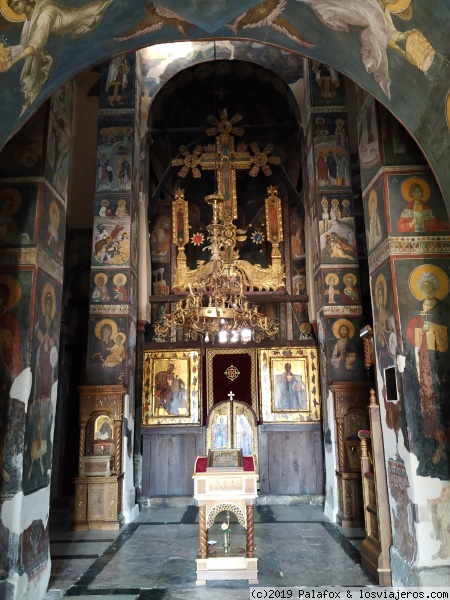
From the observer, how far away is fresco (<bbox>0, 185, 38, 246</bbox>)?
5875 mm

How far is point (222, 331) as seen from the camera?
7.88 metres

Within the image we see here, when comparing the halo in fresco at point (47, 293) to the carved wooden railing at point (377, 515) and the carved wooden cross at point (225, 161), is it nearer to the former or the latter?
the carved wooden railing at point (377, 515)

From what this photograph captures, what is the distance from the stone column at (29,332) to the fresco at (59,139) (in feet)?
0.04

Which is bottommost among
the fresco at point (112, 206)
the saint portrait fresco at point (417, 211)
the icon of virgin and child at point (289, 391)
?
the icon of virgin and child at point (289, 391)

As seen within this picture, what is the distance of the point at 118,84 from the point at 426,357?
9243mm

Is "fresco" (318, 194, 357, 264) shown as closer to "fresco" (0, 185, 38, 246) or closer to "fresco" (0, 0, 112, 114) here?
"fresco" (0, 185, 38, 246)

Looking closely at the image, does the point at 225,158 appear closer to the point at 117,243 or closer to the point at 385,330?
the point at 117,243

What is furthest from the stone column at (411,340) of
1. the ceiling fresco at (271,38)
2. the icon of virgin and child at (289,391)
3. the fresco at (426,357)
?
the icon of virgin and child at (289,391)

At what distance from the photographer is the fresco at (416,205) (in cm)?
577

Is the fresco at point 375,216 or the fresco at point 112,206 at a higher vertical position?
the fresco at point 112,206

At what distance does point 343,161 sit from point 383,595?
7947mm

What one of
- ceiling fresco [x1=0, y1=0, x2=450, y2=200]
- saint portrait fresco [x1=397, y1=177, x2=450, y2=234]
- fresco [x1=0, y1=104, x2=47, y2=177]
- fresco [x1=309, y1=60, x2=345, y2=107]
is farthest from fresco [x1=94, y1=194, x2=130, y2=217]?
saint portrait fresco [x1=397, y1=177, x2=450, y2=234]

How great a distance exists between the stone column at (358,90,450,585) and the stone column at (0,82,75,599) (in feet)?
13.4

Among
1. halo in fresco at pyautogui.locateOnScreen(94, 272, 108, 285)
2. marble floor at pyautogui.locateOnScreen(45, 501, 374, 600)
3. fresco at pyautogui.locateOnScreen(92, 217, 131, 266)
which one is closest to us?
marble floor at pyautogui.locateOnScreen(45, 501, 374, 600)
